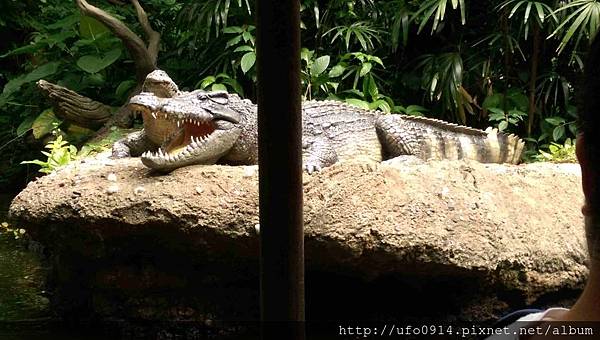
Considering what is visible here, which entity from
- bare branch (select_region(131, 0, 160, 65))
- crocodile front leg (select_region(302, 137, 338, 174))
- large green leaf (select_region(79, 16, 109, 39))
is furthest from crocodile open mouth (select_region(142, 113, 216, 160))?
large green leaf (select_region(79, 16, 109, 39))

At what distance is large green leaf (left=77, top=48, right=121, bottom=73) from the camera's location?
6879mm

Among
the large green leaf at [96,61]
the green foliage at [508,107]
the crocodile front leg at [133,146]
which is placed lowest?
the crocodile front leg at [133,146]

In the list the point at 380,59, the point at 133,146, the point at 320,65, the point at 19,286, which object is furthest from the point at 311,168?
the point at 380,59

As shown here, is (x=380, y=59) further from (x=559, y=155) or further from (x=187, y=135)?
(x=187, y=135)

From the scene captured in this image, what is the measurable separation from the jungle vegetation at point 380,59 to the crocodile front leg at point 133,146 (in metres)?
1.62

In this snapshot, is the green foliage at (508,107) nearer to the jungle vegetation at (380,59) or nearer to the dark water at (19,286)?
the jungle vegetation at (380,59)

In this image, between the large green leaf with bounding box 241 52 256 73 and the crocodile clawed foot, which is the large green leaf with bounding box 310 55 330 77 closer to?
the large green leaf with bounding box 241 52 256 73

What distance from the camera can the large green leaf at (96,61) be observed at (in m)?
6.88

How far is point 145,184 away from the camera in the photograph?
→ 3.64 metres

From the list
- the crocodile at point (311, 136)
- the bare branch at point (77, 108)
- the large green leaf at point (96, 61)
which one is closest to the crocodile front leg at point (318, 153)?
the crocodile at point (311, 136)

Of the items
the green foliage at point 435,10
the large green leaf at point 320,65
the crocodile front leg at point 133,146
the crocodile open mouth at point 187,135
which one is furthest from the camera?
the large green leaf at point 320,65

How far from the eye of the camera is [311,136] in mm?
4422

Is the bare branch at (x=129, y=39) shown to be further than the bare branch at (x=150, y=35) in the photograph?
No

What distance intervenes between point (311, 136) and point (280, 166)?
10.8 ft
